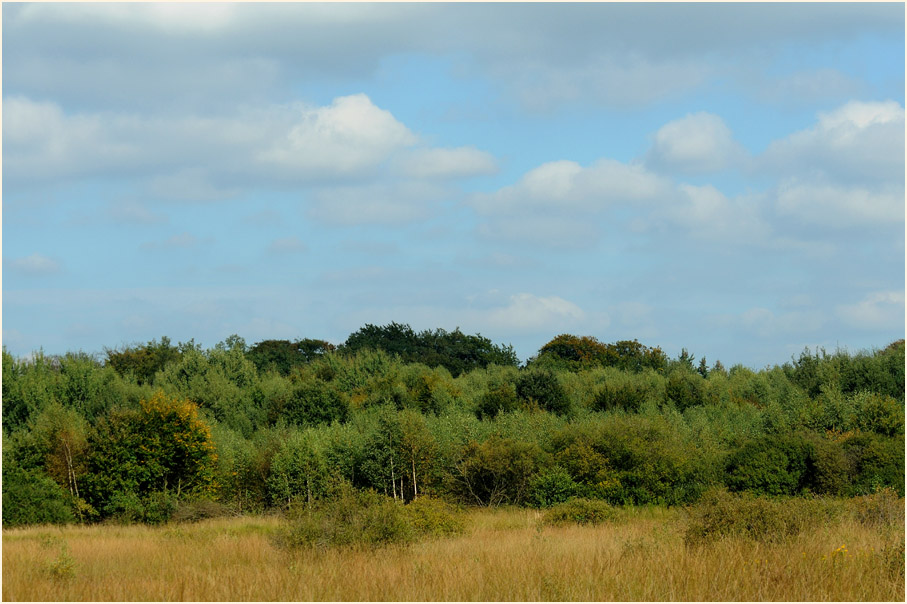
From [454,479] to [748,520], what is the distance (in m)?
24.2

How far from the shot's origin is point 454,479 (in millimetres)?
36906

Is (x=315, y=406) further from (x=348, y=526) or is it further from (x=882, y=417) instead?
(x=348, y=526)

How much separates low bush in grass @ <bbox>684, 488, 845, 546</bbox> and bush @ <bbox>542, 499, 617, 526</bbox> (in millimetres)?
12565

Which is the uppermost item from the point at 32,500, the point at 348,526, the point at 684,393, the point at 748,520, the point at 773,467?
the point at 684,393

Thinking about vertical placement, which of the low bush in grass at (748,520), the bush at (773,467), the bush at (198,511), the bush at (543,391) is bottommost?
the bush at (198,511)

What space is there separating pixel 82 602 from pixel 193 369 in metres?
58.7

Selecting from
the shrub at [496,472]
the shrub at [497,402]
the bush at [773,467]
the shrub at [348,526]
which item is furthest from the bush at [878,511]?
the shrub at [497,402]

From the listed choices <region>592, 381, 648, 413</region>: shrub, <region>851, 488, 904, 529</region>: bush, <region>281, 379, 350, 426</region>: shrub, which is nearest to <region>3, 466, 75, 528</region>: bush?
<region>281, 379, 350, 426</region>: shrub

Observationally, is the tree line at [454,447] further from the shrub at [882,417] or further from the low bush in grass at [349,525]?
the low bush in grass at [349,525]

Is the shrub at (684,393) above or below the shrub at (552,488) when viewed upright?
above

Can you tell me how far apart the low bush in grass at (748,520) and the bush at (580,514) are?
41.2 ft

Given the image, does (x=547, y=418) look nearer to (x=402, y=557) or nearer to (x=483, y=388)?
(x=483, y=388)

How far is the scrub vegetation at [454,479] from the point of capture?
10906 millimetres

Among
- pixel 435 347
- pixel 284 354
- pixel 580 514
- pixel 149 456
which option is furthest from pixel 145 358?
pixel 580 514
